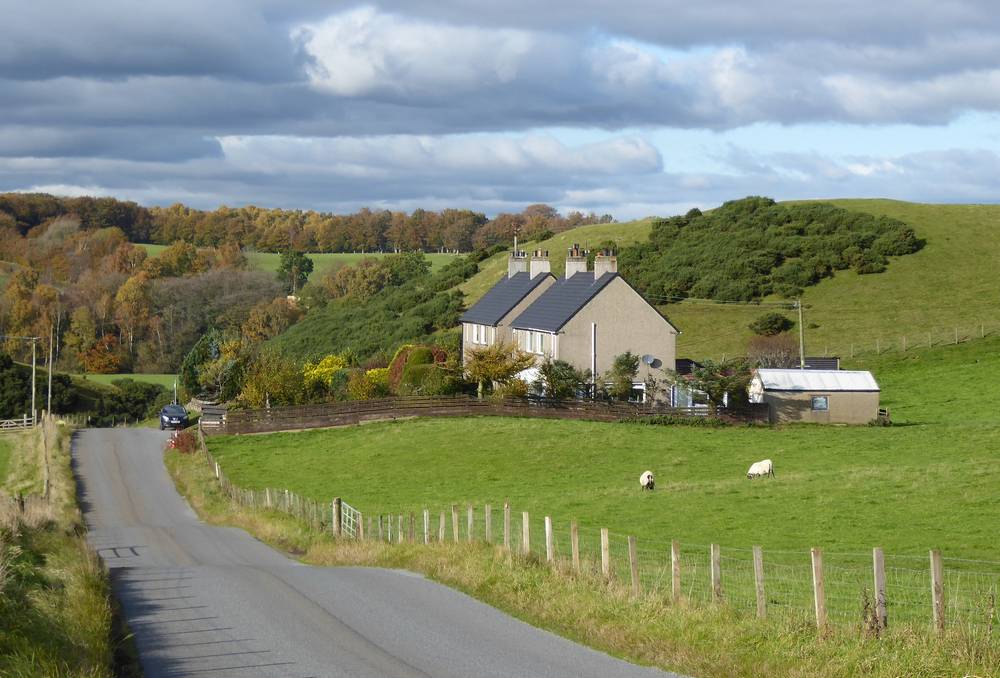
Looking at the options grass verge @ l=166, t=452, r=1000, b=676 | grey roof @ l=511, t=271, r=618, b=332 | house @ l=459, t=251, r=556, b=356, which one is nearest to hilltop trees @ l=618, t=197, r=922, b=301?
house @ l=459, t=251, r=556, b=356

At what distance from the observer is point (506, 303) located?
261 ft

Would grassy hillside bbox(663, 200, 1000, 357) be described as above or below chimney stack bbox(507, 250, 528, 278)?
below

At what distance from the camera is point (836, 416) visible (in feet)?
203

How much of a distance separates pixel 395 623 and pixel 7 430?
224 feet

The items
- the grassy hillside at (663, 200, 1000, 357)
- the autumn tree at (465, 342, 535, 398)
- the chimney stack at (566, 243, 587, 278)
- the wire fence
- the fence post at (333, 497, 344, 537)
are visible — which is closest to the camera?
the wire fence

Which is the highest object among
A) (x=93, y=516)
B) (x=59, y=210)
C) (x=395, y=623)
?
(x=59, y=210)

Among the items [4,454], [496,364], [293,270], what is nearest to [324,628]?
[496,364]

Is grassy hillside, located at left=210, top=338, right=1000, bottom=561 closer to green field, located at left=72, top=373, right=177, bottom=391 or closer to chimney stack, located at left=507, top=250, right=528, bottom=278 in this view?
chimney stack, located at left=507, top=250, right=528, bottom=278

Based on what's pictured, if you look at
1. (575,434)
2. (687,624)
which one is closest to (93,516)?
(575,434)

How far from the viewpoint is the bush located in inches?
3750

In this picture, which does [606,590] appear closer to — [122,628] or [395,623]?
[395,623]

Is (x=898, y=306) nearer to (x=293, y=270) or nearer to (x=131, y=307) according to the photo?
(x=131, y=307)

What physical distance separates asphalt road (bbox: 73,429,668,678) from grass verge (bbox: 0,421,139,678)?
544 mm

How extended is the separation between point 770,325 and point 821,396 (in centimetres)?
3411
